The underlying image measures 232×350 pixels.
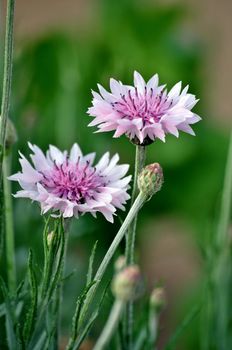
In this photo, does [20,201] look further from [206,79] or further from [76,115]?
[206,79]

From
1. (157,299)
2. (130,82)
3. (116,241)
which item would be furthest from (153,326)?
(130,82)

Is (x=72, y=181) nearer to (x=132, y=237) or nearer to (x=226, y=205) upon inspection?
(x=132, y=237)

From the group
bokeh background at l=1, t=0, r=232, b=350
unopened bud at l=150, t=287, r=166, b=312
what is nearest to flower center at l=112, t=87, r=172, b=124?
unopened bud at l=150, t=287, r=166, b=312

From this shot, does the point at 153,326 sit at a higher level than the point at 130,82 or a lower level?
lower

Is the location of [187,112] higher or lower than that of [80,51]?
lower

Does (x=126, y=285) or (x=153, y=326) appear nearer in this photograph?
(x=126, y=285)

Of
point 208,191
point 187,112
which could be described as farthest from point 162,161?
point 187,112

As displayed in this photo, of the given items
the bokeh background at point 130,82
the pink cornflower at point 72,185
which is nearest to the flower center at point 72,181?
the pink cornflower at point 72,185
